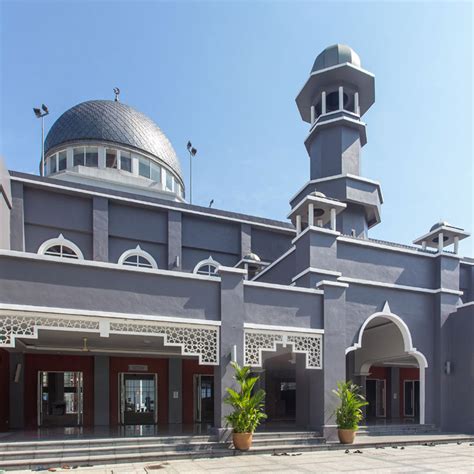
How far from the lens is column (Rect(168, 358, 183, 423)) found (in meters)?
15.3

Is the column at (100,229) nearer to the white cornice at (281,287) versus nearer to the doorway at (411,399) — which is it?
the white cornice at (281,287)

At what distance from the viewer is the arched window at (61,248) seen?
14.6 m

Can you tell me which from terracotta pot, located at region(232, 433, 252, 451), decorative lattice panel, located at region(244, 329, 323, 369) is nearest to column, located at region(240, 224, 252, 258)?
decorative lattice panel, located at region(244, 329, 323, 369)

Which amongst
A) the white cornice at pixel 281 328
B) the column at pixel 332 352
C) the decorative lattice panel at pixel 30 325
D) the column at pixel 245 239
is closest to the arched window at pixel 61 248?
the decorative lattice panel at pixel 30 325

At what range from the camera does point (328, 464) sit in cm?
943

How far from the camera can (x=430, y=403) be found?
1388cm

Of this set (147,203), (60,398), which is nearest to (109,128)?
(147,203)

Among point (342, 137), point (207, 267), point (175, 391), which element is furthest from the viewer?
point (342, 137)

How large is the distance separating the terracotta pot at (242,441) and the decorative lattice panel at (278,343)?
5.45 ft

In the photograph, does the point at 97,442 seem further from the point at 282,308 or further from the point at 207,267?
the point at 207,267

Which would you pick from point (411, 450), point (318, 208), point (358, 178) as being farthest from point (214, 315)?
point (358, 178)

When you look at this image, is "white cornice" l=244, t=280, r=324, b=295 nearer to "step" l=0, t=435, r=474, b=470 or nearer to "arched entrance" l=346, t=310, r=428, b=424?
"arched entrance" l=346, t=310, r=428, b=424

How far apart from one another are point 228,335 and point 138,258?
636 cm

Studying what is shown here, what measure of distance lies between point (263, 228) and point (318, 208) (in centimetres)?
464
